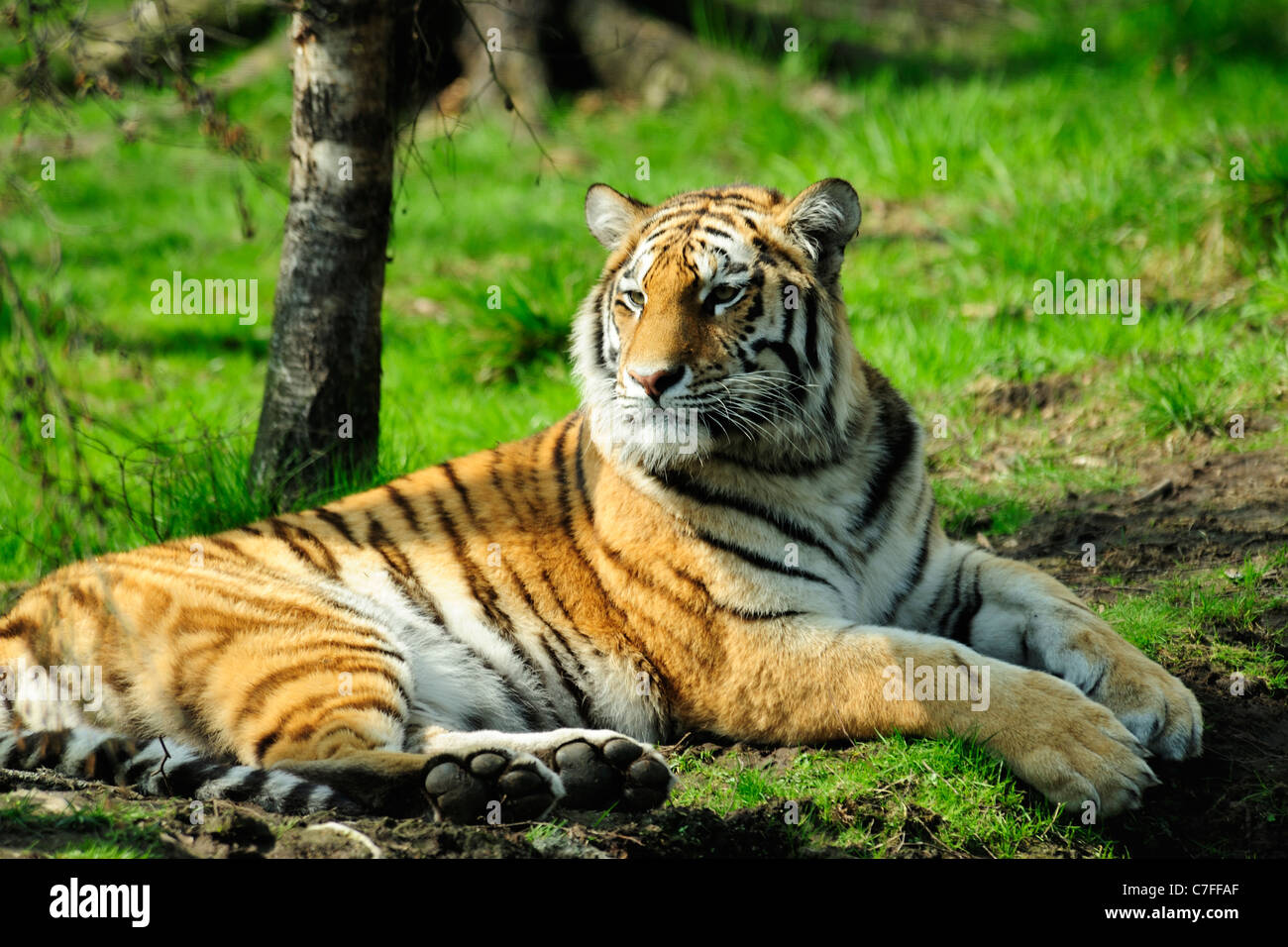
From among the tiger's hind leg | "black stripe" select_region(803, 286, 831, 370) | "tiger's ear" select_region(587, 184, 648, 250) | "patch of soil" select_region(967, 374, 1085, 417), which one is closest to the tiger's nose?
"black stripe" select_region(803, 286, 831, 370)

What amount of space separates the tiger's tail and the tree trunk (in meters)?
1.65

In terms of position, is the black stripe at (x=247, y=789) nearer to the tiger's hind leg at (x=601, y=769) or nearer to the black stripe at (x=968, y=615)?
the tiger's hind leg at (x=601, y=769)

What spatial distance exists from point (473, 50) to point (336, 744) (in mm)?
8376

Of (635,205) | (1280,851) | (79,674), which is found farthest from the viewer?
(635,205)

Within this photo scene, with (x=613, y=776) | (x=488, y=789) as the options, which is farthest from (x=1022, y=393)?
(x=488, y=789)

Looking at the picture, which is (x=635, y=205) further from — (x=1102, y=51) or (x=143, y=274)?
(x=1102, y=51)

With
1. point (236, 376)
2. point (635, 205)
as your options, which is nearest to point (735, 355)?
point (635, 205)

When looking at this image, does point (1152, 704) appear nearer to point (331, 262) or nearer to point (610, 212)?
point (610, 212)

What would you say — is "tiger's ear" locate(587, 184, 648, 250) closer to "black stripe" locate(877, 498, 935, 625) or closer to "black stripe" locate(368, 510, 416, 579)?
"black stripe" locate(368, 510, 416, 579)

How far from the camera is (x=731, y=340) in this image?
3.60 m

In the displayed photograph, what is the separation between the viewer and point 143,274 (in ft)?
28.7

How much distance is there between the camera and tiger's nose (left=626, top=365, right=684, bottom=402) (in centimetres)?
346

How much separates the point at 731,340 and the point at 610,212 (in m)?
0.78

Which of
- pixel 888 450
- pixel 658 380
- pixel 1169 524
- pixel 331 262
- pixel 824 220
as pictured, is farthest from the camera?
pixel 331 262
